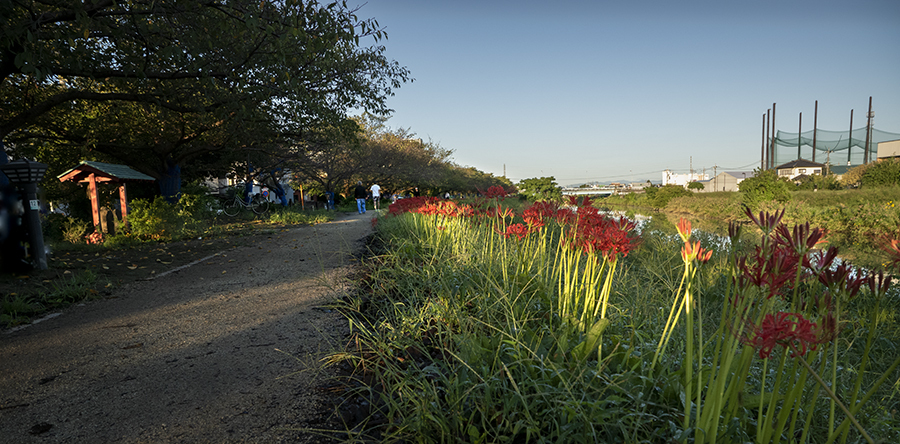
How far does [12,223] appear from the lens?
17.6ft

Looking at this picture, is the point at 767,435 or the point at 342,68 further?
the point at 342,68

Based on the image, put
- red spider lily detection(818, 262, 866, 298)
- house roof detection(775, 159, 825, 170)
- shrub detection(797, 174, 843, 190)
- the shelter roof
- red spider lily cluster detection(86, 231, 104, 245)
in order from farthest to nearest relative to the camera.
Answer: house roof detection(775, 159, 825, 170), shrub detection(797, 174, 843, 190), the shelter roof, red spider lily cluster detection(86, 231, 104, 245), red spider lily detection(818, 262, 866, 298)

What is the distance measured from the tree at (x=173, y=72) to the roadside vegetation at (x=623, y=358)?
13.2 feet

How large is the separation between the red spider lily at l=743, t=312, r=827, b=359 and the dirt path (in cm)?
169

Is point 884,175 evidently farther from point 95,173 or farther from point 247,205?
point 95,173

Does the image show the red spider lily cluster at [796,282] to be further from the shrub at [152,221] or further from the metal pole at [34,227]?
the shrub at [152,221]

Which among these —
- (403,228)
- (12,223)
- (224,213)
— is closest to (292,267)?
(403,228)

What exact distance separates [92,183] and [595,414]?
1134 cm

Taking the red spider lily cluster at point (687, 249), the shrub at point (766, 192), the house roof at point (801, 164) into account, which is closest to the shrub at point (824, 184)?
the shrub at point (766, 192)

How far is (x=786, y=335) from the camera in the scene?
888 millimetres

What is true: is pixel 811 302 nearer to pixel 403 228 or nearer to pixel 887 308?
pixel 887 308

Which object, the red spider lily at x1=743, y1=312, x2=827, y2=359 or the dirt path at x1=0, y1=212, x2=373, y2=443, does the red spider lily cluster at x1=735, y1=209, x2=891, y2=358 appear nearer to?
the red spider lily at x1=743, y1=312, x2=827, y2=359

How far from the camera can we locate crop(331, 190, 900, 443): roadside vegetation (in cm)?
105

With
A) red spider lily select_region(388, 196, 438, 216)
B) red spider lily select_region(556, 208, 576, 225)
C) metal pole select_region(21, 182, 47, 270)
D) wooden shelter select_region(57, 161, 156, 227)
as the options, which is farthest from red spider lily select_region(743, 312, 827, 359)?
wooden shelter select_region(57, 161, 156, 227)
